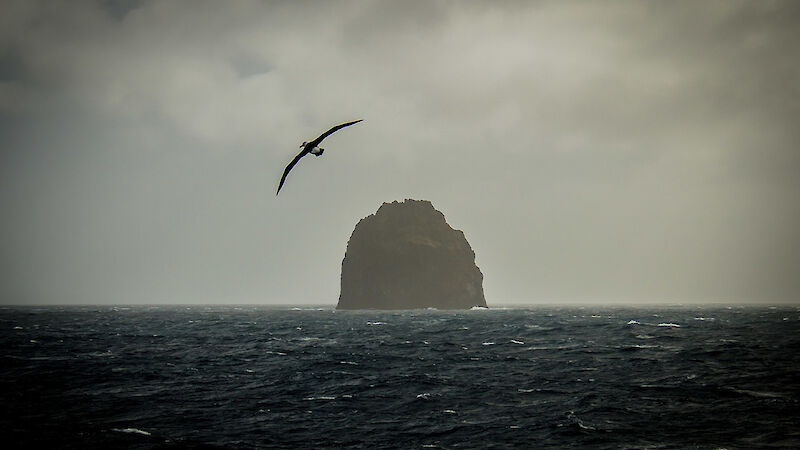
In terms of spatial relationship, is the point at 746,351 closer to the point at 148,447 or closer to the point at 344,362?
the point at 344,362

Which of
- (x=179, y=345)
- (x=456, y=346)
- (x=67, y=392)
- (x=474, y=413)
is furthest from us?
(x=179, y=345)

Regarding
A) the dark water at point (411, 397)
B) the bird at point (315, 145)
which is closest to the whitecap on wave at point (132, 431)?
the dark water at point (411, 397)

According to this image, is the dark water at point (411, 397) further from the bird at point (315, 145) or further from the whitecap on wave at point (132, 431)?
the bird at point (315, 145)

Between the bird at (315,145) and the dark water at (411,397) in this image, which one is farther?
the dark water at (411,397)

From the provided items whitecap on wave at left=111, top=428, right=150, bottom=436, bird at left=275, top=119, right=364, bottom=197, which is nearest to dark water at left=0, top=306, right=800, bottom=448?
whitecap on wave at left=111, top=428, right=150, bottom=436

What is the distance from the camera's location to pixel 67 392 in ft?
84.1

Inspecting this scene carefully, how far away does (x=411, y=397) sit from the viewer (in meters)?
24.5

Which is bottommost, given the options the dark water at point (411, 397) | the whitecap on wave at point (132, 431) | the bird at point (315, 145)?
the whitecap on wave at point (132, 431)

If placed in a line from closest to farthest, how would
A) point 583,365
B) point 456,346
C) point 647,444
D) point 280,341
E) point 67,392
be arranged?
point 647,444 → point 67,392 → point 583,365 → point 456,346 → point 280,341

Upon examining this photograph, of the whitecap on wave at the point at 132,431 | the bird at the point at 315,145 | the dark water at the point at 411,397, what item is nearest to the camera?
the bird at the point at 315,145

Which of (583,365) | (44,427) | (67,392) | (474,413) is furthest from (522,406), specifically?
(67,392)

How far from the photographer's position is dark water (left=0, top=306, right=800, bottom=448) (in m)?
18.8

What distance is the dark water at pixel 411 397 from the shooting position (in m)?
18.8

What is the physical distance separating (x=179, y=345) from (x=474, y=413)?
30368mm
